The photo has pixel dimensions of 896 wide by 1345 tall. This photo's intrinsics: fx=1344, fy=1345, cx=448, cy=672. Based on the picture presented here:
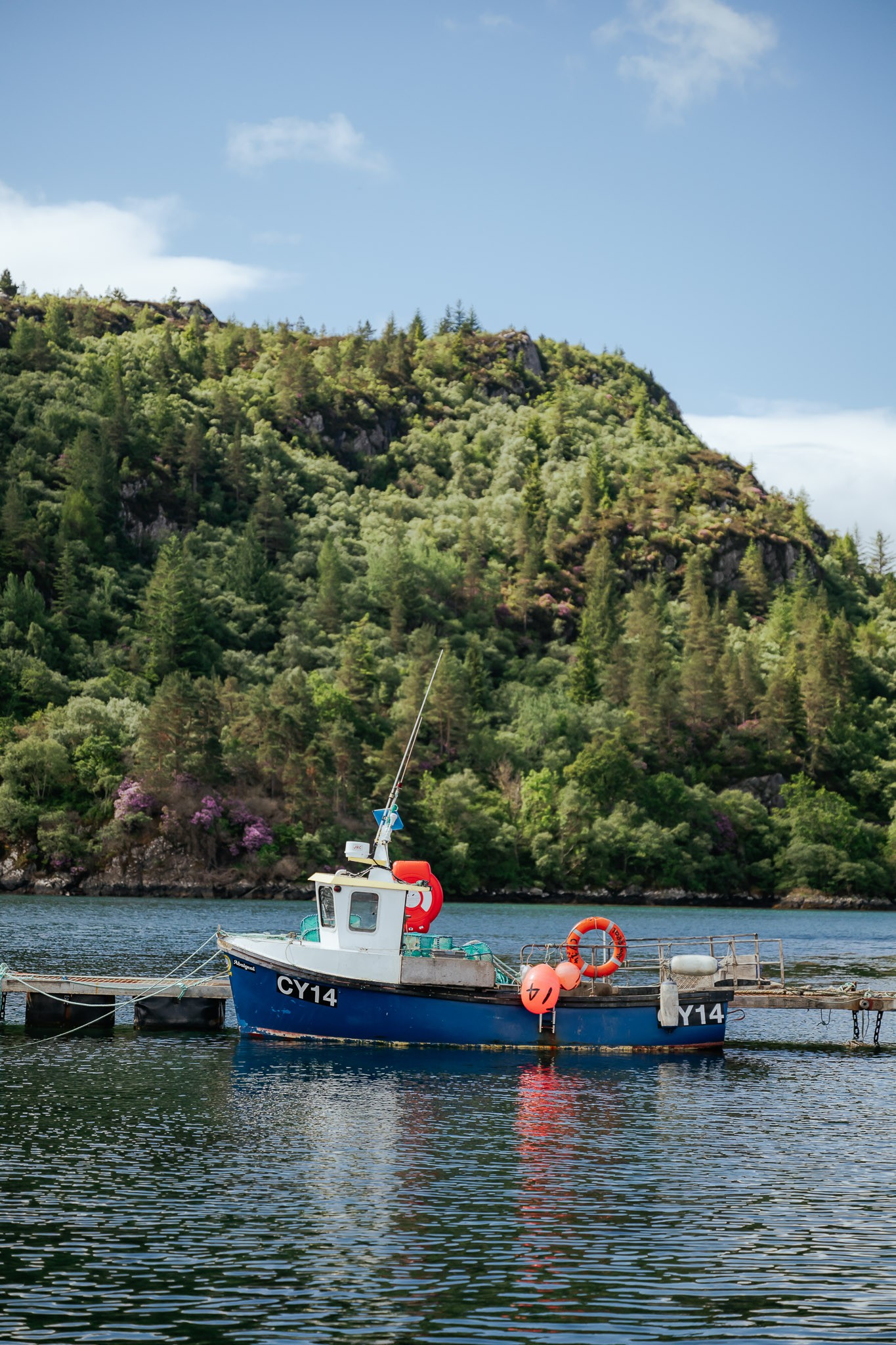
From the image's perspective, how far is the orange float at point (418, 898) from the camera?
39.2 metres

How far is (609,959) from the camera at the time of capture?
1629 inches

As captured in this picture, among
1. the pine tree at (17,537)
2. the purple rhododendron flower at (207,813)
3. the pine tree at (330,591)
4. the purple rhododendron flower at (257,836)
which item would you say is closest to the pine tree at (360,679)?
the pine tree at (330,591)

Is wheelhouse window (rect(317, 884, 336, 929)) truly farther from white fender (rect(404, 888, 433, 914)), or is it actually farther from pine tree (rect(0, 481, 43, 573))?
pine tree (rect(0, 481, 43, 573))

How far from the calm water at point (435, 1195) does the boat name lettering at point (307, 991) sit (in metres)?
1.53

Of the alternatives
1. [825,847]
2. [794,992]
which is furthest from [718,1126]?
[825,847]

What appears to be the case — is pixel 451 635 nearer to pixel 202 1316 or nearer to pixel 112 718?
pixel 112 718

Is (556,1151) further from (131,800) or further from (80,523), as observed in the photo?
A: (80,523)

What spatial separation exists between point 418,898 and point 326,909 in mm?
2697

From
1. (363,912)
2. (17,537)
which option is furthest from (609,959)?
(17,537)

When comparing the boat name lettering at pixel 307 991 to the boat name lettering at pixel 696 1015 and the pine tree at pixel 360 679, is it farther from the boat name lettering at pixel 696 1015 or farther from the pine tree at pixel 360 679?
the pine tree at pixel 360 679

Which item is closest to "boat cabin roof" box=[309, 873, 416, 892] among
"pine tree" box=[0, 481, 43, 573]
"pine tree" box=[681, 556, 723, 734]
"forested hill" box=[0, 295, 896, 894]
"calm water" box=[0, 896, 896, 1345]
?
"calm water" box=[0, 896, 896, 1345]

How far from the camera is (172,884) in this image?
4751 inches

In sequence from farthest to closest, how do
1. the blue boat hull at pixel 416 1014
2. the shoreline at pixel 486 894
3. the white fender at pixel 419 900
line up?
1. the shoreline at pixel 486 894
2. the white fender at pixel 419 900
3. the blue boat hull at pixel 416 1014

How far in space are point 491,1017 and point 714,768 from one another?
428 ft
